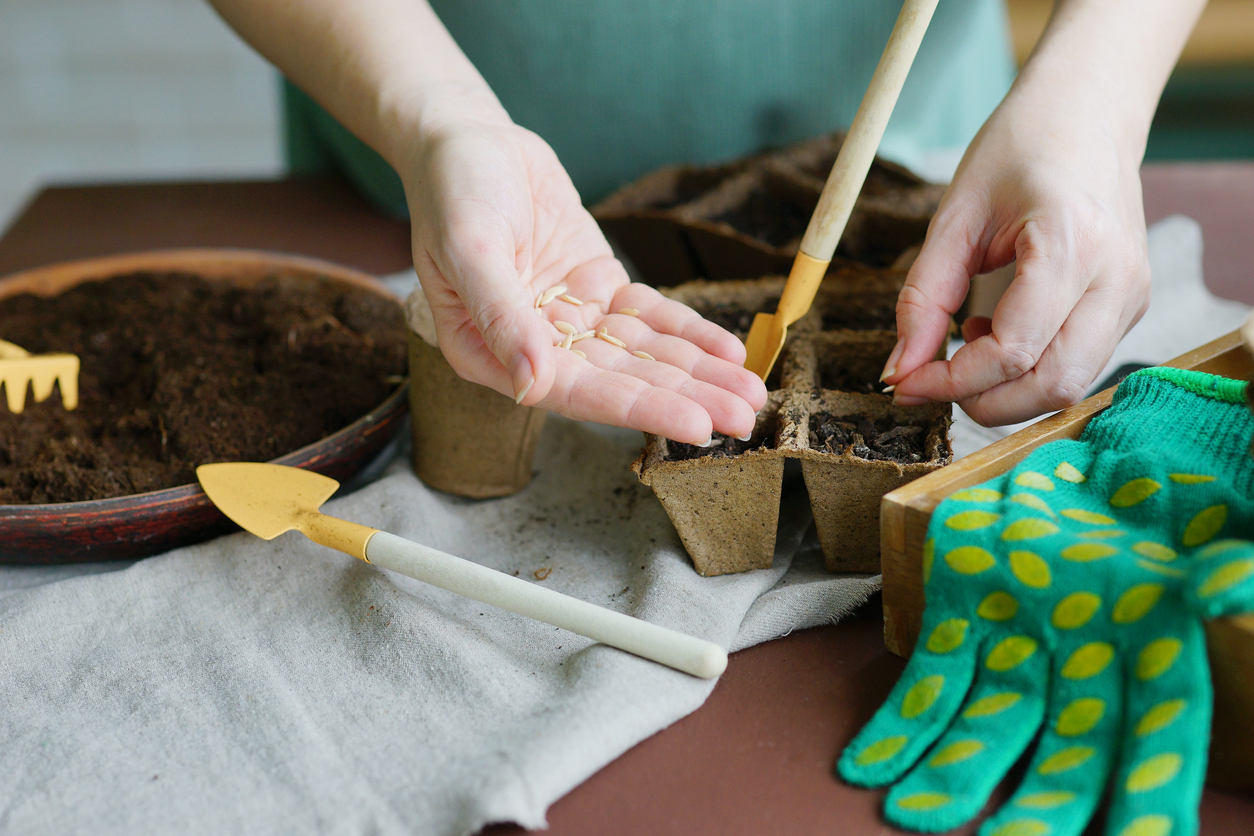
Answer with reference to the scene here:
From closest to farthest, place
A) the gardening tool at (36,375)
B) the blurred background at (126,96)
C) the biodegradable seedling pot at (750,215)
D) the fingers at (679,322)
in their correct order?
the fingers at (679,322) < the gardening tool at (36,375) < the biodegradable seedling pot at (750,215) < the blurred background at (126,96)

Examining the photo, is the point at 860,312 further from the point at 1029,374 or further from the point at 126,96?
the point at 126,96

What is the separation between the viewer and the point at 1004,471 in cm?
62

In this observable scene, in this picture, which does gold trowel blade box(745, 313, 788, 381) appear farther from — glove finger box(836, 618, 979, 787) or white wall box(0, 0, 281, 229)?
white wall box(0, 0, 281, 229)

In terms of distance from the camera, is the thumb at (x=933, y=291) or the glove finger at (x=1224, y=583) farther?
the thumb at (x=933, y=291)

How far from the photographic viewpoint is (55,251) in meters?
1.47

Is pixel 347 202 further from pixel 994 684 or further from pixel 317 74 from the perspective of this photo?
pixel 994 684

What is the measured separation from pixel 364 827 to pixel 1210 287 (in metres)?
1.26

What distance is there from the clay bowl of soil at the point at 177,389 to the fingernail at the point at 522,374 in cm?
26

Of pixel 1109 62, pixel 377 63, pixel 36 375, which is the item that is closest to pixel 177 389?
pixel 36 375

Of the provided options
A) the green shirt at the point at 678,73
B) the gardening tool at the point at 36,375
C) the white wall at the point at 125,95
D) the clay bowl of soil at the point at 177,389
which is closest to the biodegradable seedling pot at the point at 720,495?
the clay bowl of soil at the point at 177,389

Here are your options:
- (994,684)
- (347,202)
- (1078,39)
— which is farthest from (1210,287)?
(347,202)

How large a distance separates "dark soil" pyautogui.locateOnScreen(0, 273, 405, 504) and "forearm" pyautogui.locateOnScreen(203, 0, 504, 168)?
23cm

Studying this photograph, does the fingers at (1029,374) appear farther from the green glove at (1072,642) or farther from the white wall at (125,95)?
the white wall at (125,95)

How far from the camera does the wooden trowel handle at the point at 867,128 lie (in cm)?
70
